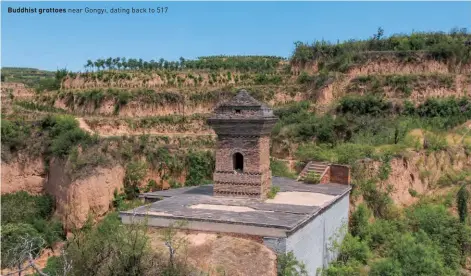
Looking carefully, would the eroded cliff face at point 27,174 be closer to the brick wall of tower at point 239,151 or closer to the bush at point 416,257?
the brick wall of tower at point 239,151

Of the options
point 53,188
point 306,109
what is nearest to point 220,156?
point 53,188

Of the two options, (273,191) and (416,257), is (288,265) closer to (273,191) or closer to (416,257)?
(416,257)

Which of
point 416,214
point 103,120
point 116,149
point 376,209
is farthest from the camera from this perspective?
point 103,120

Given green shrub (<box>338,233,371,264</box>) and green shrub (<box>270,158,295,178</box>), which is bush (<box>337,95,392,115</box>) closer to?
green shrub (<box>270,158,295,178</box>)

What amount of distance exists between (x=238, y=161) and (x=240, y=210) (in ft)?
7.75

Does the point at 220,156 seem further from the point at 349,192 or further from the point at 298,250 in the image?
the point at 349,192

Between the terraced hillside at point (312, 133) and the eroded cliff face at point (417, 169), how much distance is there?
55 mm

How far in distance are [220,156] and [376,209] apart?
7.99m

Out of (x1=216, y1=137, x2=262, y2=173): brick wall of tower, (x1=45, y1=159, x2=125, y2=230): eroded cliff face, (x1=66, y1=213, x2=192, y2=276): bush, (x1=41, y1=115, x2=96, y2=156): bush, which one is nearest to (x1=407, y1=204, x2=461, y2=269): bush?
(x1=216, y1=137, x2=262, y2=173): brick wall of tower

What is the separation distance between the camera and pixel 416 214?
720 inches

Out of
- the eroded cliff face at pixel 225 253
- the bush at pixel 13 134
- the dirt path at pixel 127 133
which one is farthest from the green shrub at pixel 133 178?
the eroded cliff face at pixel 225 253

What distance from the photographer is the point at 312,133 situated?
90.3 ft

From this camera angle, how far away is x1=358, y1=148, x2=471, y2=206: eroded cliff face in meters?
21.5

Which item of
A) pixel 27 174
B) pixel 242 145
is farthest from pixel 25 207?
pixel 242 145
